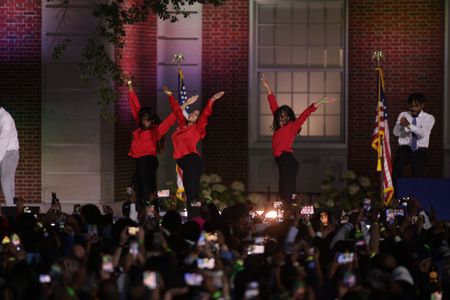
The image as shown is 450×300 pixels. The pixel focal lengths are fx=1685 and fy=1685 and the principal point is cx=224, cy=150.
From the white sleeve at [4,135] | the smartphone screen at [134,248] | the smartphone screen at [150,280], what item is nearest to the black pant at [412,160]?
the white sleeve at [4,135]

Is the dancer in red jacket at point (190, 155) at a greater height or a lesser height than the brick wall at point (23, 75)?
lesser

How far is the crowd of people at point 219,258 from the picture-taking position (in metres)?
14.3

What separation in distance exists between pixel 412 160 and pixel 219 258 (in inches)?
471

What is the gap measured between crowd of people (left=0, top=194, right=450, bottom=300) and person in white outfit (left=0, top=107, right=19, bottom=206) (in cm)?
481

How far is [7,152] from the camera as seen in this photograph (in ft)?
83.5

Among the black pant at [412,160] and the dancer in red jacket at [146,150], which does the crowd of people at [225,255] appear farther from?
the black pant at [412,160]

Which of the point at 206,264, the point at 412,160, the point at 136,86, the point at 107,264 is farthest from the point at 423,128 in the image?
the point at 107,264

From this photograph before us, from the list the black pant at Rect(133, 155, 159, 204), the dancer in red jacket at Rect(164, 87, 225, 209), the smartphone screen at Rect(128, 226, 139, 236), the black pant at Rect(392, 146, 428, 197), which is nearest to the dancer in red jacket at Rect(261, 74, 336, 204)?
the dancer in red jacket at Rect(164, 87, 225, 209)

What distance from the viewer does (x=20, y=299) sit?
14461 millimetres

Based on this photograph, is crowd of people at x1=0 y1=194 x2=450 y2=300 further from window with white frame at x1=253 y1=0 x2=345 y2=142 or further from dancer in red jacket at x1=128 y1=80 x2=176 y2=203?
window with white frame at x1=253 y1=0 x2=345 y2=142

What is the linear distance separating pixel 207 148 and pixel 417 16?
4.60 m

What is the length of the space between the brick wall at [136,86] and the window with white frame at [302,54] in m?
1.97

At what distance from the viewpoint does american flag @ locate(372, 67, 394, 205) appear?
28.0 m

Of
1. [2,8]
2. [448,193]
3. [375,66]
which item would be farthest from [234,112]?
[448,193]
